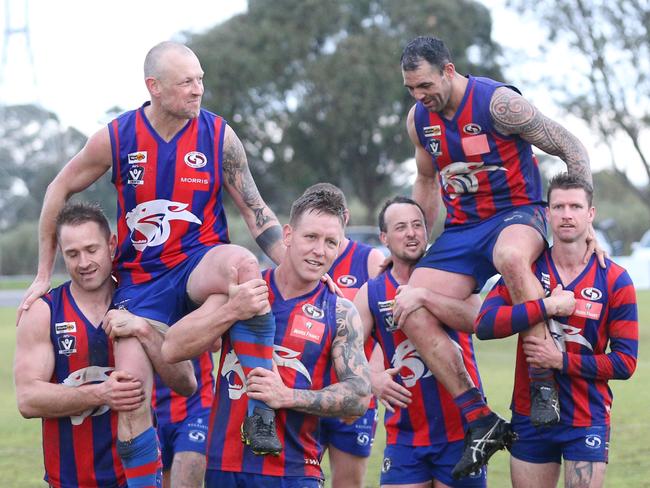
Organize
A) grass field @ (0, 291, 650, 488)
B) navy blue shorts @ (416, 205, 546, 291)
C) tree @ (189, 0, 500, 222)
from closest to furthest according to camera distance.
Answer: navy blue shorts @ (416, 205, 546, 291), grass field @ (0, 291, 650, 488), tree @ (189, 0, 500, 222)

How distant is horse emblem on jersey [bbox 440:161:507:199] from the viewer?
6277 mm

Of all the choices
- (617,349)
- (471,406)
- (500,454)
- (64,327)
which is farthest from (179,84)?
(500,454)

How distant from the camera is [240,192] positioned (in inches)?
240

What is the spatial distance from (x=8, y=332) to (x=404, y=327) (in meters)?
16.2

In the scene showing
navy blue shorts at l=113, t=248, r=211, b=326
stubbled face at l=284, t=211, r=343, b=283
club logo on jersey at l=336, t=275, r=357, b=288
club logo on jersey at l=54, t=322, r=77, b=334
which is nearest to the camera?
stubbled face at l=284, t=211, r=343, b=283

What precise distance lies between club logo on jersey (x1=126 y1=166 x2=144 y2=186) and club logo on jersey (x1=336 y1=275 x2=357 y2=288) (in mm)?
1948

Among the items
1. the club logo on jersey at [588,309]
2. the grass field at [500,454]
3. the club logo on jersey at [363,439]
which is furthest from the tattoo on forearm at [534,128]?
the grass field at [500,454]

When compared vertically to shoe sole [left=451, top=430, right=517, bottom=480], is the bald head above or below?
above

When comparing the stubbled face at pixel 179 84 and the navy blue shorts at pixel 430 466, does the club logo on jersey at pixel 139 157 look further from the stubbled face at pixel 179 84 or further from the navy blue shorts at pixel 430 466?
the navy blue shorts at pixel 430 466

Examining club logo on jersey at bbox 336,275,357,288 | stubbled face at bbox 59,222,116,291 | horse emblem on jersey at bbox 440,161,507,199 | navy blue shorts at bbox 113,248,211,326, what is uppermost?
horse emblem on jersey at bbox 440,161,507,199

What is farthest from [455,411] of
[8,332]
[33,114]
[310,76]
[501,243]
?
[33,114]

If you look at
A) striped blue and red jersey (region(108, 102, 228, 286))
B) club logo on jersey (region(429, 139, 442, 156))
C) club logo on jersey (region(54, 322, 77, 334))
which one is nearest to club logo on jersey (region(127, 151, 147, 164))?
striped blue and red jersey (region(108, 102, 228, 286))

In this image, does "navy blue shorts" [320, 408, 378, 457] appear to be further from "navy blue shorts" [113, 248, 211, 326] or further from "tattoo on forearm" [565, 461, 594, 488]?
"tattoo on forearm" [565, 461, 594, 488]

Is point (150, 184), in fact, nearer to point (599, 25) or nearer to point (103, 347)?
point (103, 347)
